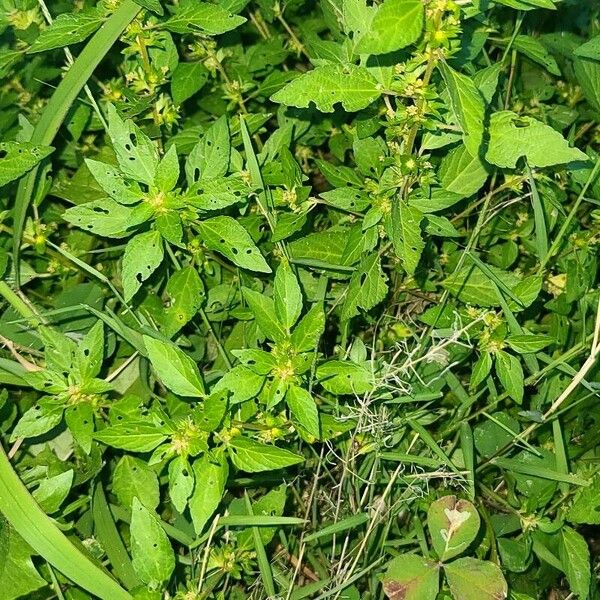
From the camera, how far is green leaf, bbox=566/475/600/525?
2.18m

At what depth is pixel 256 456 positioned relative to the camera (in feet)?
6.46

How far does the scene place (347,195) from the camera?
222 centimetres

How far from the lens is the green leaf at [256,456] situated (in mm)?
1954

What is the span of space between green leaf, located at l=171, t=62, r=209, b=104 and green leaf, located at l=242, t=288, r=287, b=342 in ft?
2.28

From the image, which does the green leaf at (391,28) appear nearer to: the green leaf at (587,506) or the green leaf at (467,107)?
the green leaf at (467,107)

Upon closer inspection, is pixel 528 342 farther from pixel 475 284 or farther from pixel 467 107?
pixel 467 107

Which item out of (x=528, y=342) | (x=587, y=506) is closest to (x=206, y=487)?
(x=528, y=342)

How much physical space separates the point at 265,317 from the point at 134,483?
0.60 meters

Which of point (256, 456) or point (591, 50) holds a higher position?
point (591, 50)

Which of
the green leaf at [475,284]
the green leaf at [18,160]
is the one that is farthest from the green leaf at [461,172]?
the green leaf at [18,160]

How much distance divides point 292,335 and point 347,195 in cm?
Result: 45

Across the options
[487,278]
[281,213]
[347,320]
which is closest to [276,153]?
[281,213]

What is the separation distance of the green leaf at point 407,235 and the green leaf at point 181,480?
27.3 inches

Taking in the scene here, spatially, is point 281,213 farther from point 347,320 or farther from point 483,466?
point 483,466
